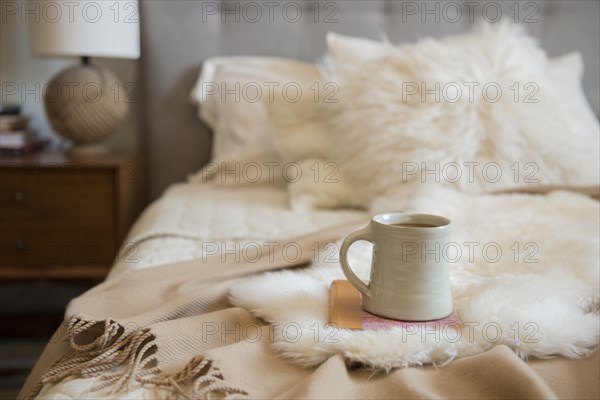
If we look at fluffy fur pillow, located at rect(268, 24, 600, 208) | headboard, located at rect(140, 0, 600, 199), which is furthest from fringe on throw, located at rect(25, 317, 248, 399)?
headboard, located at rect(140, 0, 600, 199)

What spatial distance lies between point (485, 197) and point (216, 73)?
3.35 ft

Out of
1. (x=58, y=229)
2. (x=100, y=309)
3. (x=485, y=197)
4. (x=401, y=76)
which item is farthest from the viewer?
(x=58, y=229)

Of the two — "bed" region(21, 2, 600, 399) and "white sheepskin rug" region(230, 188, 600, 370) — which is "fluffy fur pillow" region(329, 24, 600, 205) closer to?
"bed" region(21, 2, 600, 399)

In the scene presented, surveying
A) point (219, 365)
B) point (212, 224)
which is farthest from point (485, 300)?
point (212, 224)

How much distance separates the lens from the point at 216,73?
6.65ft

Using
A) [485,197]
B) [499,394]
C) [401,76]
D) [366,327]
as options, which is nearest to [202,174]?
[401,76]

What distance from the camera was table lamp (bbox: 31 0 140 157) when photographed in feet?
5.99

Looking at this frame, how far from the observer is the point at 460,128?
1487 millimetres

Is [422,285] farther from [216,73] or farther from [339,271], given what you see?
[216,73]

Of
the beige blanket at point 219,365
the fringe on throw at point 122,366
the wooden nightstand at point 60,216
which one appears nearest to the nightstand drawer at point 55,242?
the wooden nightstand at point 60,216

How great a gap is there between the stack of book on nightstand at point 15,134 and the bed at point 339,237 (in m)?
0.40

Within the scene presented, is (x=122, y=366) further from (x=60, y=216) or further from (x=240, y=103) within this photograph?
(x=240, y=103)

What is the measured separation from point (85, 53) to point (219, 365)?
4.68 ft

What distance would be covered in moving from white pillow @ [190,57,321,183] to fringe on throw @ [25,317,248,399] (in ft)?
3.62
